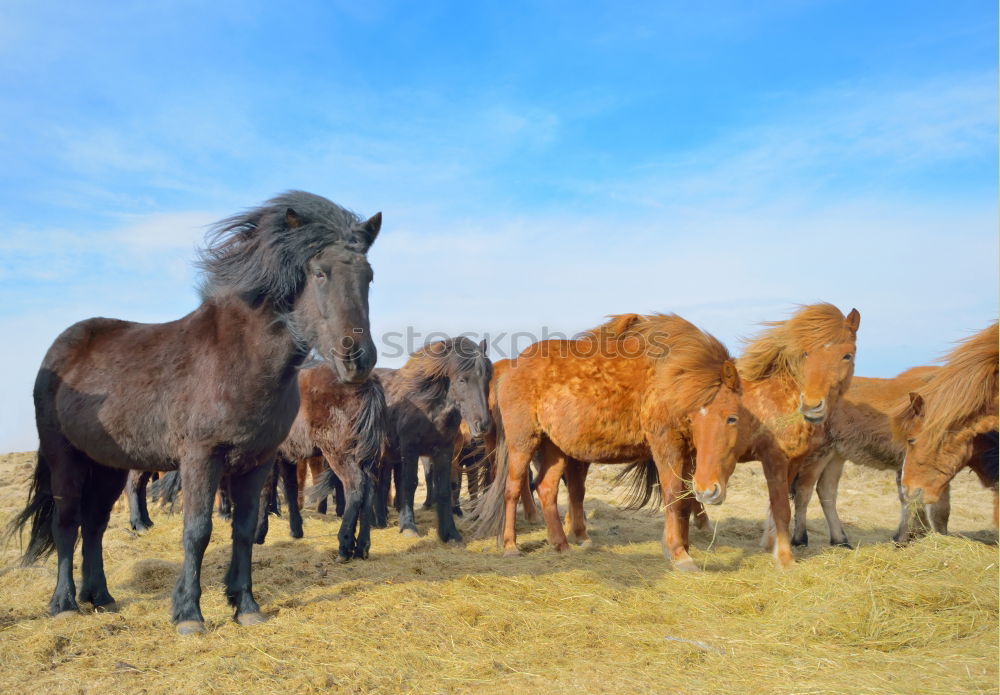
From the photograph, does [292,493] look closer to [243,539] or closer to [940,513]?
[243,539]

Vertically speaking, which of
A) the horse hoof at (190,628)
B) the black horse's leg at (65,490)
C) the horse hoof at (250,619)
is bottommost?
the horse hoof at (250,619)

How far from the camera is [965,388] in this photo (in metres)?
6.98

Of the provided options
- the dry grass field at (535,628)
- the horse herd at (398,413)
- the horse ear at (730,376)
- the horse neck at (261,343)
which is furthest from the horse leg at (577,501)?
the horse neck at (261,343)

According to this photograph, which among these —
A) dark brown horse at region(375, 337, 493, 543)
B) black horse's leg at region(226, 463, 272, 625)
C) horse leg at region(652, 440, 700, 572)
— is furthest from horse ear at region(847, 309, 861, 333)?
black horse's leg at region(226, 463, 272, 625)

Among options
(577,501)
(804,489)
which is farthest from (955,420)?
(577,501)

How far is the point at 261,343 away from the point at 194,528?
1.23 metres

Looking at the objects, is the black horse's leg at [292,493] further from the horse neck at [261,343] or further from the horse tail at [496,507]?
the horse neck at [261,343]

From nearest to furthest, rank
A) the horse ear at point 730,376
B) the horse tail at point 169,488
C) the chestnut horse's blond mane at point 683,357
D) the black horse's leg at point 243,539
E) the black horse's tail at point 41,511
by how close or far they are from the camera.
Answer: the black horse's leg at point 243,539
the black horse's tail at point 41,511
the horse ear at point 730,376
the chestnut horse's blond mane at point 683,357
the horse tail at point 169,488

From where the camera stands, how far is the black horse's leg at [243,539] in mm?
4980

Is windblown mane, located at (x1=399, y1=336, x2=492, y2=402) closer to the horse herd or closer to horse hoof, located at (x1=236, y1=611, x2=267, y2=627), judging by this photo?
the horse herd

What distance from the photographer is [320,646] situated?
4406mm

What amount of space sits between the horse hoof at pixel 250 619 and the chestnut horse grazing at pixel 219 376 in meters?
0.01

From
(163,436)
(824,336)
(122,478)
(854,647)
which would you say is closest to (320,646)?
(163,436)

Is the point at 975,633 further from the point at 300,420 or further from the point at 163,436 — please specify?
the point at 300,420
